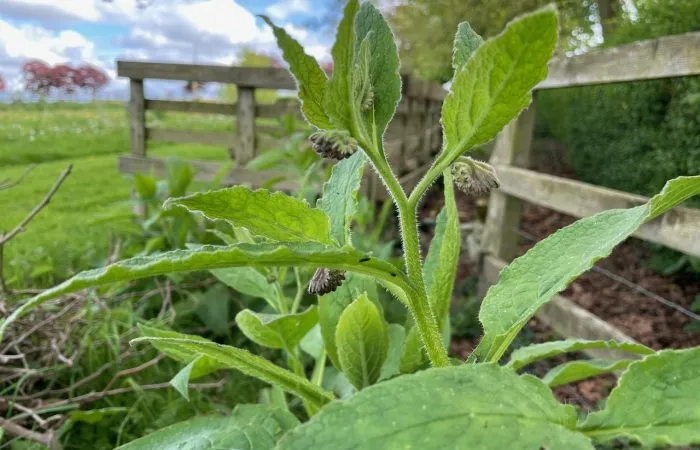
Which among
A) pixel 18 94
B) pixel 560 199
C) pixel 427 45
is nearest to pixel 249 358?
pixel 560 199

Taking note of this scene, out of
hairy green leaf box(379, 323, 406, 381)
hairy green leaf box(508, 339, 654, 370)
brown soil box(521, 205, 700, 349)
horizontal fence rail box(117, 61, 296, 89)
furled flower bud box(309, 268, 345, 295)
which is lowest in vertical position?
brown soil box(521, 205, 700, 349)

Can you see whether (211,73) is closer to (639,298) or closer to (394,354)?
(639,298)

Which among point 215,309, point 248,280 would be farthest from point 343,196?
point 215,309

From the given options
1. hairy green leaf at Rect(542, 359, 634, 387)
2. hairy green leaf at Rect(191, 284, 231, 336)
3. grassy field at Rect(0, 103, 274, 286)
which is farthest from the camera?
grassy field at Rect(0, 103, 274, 286)

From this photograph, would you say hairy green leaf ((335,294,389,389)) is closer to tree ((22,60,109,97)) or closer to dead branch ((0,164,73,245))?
dead branch ((0,164,73,245))

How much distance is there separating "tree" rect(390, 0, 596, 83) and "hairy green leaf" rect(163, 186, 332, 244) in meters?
6.42

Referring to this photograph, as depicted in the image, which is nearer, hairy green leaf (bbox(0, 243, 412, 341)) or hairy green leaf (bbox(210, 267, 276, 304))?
hairy green leaf (bbox(0, 243, 412, 341))

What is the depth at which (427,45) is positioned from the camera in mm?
7605

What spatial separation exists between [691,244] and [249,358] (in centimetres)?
161

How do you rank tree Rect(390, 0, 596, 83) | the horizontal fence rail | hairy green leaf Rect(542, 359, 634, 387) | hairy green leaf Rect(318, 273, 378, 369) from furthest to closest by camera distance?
tree Rect(390, 0, 596, 83) → the horizontal fence rail → hairy green leaf Rect(318, 273, 378, 369) → hairy green leaf Rect(542, 359, 634, 387)

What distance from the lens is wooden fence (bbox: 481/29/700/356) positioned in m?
1.80

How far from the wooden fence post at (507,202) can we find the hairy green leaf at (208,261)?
8.14 ft

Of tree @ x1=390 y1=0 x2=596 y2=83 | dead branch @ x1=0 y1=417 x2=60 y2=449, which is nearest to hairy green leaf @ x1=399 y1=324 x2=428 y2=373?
dead branch @ x1=0 y1=417 x2=60 y2=449

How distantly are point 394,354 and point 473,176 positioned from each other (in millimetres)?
325
